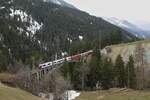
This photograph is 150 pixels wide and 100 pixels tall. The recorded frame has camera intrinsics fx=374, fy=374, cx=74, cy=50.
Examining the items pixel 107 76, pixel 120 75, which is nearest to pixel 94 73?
pixel 107 76

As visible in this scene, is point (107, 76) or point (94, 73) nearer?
point (107, 76)

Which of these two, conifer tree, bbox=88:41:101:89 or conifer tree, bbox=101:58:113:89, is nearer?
conifer tree, bbox=101:58:113:89

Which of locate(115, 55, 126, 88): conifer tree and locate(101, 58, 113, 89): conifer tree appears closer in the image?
locate(115, 55, 126, 88): conifer tree

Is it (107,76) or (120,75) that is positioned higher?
(120,75)

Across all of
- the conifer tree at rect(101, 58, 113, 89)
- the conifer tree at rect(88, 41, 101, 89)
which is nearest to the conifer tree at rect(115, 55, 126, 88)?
the conifer tree at rect(101, 58, 113, 89)

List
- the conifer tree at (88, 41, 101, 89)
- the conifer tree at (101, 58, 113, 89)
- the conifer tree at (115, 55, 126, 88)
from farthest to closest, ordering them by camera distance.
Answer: the conifer tree at (88, 41, 101, 89)
the conifer tree at (101, 58, 113, 89)
the conifer tree at (115, 55, 126, 88)

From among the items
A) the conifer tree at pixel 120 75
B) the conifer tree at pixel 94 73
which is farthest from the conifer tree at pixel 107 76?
the conifer tree at pixel 94 73

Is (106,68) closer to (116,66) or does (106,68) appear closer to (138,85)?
(116,66)

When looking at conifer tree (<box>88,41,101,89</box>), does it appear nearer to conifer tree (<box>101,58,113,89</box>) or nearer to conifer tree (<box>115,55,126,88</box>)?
conifer tree (<box>101,58,113,89</box>)

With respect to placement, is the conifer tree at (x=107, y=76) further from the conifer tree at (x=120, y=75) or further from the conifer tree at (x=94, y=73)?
the conifer tree at (x=94, y=73)

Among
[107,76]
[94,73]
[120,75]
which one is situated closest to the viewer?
[120,75]

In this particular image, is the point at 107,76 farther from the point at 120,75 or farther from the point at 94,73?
the point at 94,73

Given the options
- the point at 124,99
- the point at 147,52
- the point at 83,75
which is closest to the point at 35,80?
the point at 83,75

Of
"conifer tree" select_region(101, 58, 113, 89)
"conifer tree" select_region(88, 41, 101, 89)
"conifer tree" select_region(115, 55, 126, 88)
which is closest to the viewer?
"conifer tree" select_region(115, 55, 126, 88)
